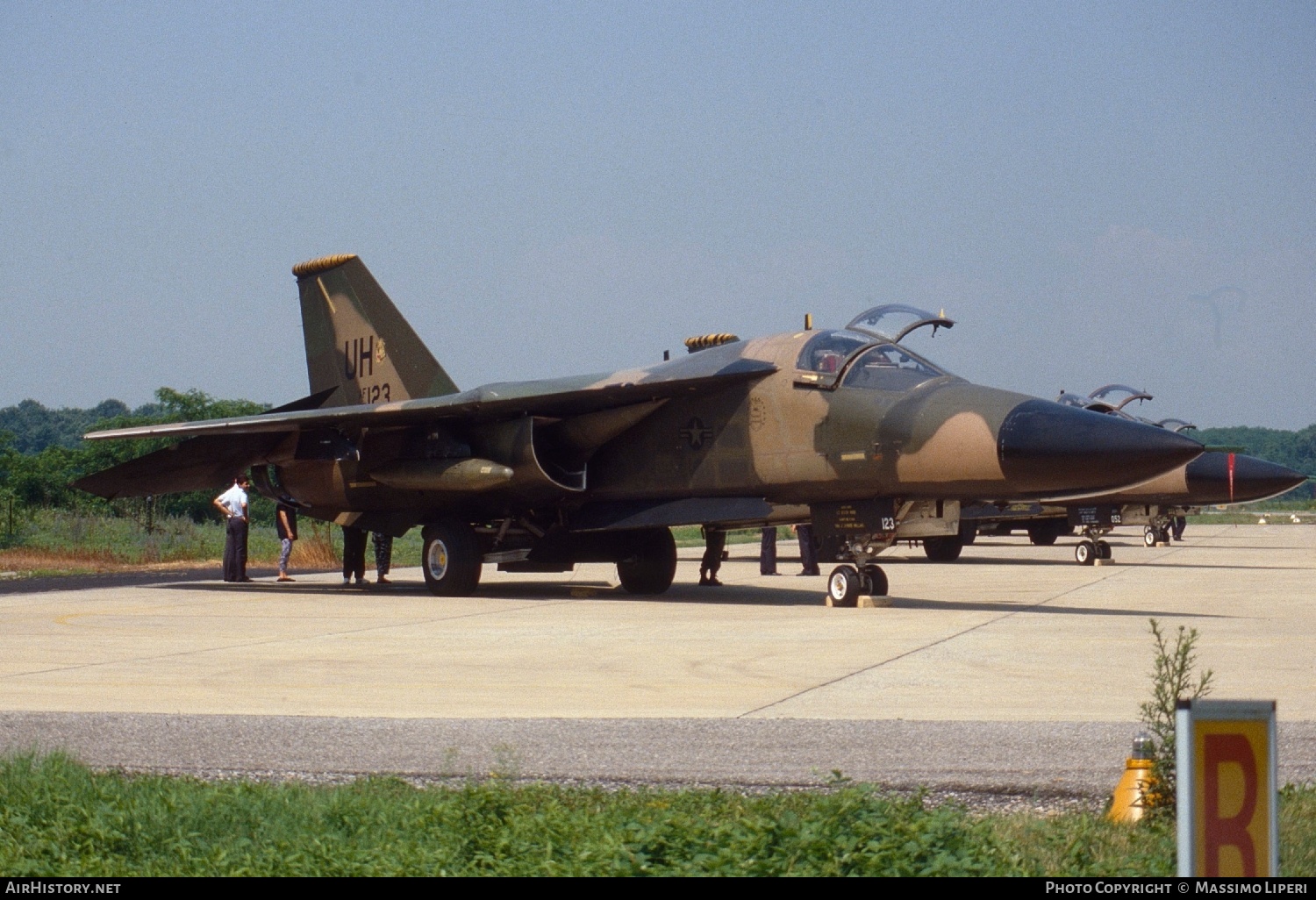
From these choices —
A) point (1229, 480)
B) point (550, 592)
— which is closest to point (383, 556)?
point (550, 592)

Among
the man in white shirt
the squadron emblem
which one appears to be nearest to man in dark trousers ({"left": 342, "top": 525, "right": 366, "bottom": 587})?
the man in white shirt

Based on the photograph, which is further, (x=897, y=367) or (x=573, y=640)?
(x=897, y=367)

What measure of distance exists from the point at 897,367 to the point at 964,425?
1.31 meters

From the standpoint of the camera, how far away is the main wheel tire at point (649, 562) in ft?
54.5

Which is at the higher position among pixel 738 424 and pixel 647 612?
pixel 738 424

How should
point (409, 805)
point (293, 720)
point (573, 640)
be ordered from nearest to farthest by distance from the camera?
point (409, 805) < point (293, 720) < point (573, 640)

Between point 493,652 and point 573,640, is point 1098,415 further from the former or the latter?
point 493,652

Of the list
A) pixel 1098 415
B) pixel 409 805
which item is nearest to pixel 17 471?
pixel 1098 415

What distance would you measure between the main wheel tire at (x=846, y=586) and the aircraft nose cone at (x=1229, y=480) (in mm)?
12757

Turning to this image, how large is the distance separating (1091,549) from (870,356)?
12874 mm

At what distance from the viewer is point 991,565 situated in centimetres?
2444

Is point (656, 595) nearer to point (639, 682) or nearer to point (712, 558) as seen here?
point (712, 558)

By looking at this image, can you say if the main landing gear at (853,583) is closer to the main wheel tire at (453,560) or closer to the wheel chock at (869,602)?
the wheel chock at (869,602)

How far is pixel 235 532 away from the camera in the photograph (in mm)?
20359
